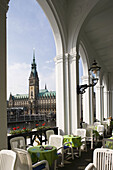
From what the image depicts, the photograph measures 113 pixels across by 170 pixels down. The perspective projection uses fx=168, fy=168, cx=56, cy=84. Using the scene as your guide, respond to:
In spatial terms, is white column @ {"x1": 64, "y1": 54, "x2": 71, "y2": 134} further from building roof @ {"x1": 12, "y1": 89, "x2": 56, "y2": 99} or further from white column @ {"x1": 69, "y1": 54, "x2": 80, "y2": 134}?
building roof @ {"x1": 12, "y1": 89, "x2": 56, "y2": 99}

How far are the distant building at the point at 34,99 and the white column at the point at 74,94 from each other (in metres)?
77.0

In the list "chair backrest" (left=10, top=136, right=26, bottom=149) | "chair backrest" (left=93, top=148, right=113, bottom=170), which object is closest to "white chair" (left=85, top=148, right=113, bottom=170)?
"chair backrest" (left=93, top=148, right=113, bottom=170)

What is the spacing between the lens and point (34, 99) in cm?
8675

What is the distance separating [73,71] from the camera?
20.7 ft

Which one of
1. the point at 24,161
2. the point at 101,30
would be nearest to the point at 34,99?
the point at 101,30

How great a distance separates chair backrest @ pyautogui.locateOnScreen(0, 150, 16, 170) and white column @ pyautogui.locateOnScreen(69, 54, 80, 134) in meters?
3.83

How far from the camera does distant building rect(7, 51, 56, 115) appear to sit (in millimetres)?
85000

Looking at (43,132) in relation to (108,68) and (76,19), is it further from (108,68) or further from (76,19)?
(108,68)

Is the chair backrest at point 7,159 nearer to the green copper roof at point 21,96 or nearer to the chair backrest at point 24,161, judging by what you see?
the chair backrest at point 24,161

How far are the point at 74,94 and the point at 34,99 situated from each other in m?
81.7

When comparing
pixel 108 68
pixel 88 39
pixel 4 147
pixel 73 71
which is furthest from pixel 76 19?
pixel 108 68

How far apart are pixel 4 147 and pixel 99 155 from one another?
6.29ft

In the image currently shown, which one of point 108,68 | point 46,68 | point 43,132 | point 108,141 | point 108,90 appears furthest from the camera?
point 46,68

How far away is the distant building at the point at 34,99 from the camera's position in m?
85.0
